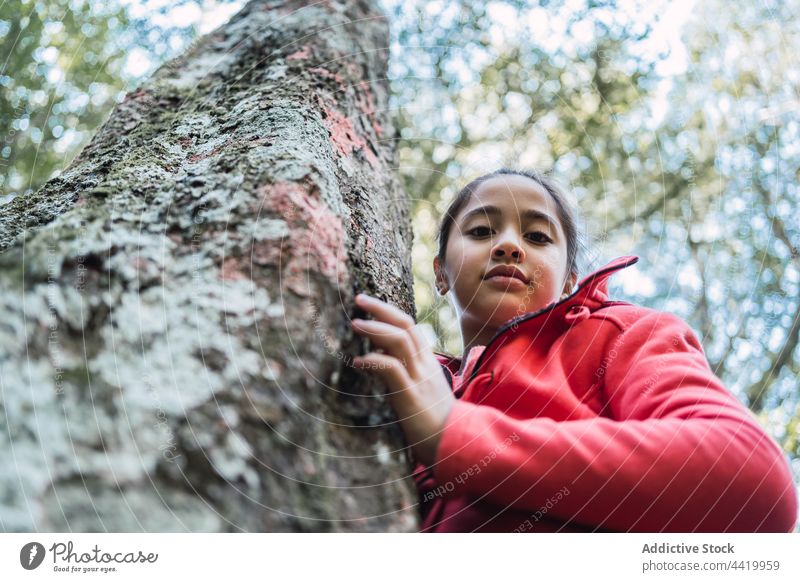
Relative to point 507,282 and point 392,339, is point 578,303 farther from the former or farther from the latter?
point 392,339

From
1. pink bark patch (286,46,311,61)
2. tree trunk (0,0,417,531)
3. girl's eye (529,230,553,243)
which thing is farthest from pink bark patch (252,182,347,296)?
pink bark patch (286,46,311,61)

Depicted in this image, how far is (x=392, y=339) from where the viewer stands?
0.64 m

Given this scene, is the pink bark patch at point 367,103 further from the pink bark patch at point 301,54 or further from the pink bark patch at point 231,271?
the pink bark patch at point 231,271

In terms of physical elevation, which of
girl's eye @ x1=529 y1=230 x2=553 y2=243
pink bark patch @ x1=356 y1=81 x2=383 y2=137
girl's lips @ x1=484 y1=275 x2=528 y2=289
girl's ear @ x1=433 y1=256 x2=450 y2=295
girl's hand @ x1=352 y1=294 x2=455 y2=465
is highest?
pink bark patch @ x1=356 y1=81 x2=383 y2=137

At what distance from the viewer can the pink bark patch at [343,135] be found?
987 millimetres

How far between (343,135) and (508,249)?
37 centimetres

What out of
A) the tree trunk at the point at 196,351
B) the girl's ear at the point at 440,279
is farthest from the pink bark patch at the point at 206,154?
the girl's ear at the point at 440,279

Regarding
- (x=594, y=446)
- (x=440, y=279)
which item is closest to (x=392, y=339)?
(x=594, y=446)

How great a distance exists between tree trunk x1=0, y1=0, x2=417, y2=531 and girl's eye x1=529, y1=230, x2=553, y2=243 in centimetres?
32

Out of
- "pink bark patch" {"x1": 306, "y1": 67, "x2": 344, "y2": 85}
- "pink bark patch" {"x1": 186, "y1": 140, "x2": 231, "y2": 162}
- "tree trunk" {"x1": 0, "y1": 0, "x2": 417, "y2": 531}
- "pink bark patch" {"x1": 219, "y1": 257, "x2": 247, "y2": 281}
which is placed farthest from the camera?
"pink bark patch" {"x1": 306, "y1": 67, "x2": 344, "y2": 85}

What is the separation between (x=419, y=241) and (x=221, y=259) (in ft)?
4.86

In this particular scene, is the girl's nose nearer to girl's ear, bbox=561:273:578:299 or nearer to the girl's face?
the girl's face

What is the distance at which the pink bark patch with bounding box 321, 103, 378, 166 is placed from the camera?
0.99 metres

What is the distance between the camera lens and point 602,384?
2.61 ft
